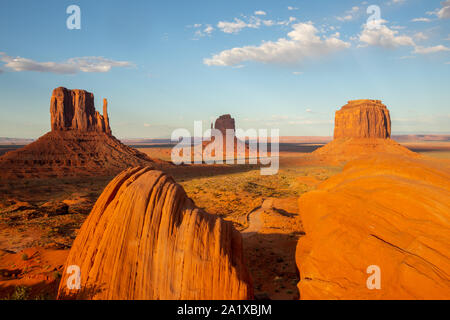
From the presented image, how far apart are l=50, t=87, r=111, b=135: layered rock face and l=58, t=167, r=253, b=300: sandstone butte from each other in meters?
80.0

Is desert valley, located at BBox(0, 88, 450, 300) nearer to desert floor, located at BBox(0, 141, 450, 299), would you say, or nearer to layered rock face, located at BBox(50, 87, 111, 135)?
desert floor, located at BBox(0, 141, 450, 299)

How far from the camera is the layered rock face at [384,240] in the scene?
6.49m

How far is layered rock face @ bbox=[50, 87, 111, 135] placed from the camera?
238 feet

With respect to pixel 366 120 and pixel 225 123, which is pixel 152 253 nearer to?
pixel 366 120

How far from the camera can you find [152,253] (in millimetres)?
7219

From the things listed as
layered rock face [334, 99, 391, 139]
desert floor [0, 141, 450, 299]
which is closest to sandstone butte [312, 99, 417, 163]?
layered rock face [334, 99, 391, 139]

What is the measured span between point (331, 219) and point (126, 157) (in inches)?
2815

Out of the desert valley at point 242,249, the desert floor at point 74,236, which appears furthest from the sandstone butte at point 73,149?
the desert valley at point 242,249

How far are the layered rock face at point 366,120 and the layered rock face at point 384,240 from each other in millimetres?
113374

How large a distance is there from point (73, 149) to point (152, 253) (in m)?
71.9
